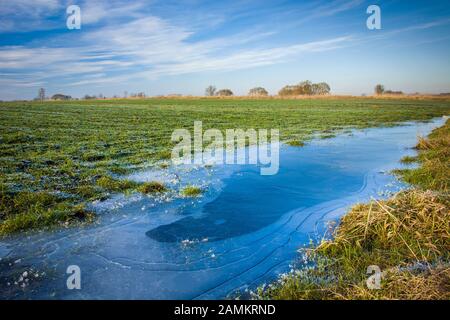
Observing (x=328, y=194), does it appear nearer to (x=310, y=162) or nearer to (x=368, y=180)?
(x=368, y=180)

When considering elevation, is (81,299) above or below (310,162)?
below

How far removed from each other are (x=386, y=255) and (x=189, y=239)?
3833mm

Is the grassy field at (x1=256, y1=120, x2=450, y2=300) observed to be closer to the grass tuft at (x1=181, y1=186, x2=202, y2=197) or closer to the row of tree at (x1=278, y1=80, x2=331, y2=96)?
the grass tuft at (x1=181, y1=186, x2=202, y2=197)

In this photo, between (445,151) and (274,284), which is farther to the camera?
(445,151)

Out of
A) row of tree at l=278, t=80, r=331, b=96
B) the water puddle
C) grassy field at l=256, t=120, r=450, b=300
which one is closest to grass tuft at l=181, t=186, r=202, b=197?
the water puddle

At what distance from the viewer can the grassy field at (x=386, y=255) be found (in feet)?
16.2

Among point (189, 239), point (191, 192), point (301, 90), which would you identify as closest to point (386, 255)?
point (189, 239)

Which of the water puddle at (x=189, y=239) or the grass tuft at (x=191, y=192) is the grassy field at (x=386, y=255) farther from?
the grass tuft at (x=191, y=192)

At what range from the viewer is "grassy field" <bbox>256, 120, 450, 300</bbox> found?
4949 millimetres

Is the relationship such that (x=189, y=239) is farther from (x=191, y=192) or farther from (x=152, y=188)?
(x=152, y=188)

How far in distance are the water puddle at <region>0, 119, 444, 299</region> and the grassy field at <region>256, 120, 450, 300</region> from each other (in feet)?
2.07
